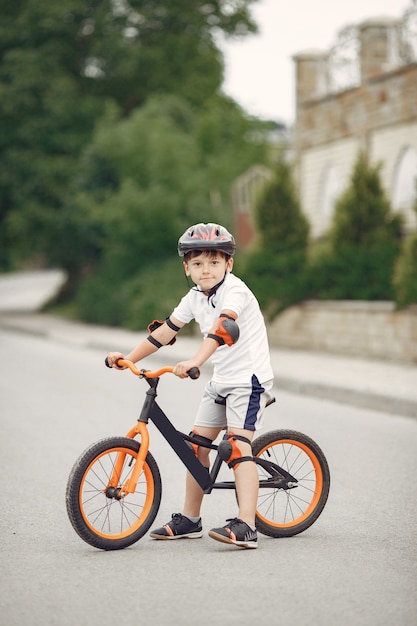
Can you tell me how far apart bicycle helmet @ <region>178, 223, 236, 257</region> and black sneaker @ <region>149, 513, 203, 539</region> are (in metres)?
1.44

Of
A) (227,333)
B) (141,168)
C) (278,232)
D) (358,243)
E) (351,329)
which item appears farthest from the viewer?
(141,168)

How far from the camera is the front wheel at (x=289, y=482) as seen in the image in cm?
610

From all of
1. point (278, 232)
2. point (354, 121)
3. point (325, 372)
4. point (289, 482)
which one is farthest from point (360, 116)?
point (289, 482)

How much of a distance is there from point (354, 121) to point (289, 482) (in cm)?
1772

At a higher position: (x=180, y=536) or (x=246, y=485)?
(x=246, y=485)

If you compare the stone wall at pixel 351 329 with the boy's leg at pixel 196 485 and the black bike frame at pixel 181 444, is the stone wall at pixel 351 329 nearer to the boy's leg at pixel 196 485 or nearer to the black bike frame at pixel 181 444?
the boy's leg at pixel 196 485

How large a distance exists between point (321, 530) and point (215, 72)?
2993 cm

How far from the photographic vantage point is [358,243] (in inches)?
762

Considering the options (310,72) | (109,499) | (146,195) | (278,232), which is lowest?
(109,499)

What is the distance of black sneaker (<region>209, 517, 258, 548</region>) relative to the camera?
5727 mm

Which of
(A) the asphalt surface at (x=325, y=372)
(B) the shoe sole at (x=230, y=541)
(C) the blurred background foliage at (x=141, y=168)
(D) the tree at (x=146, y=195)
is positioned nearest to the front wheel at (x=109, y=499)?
(B) the shoe sole at (x=230, y=541)

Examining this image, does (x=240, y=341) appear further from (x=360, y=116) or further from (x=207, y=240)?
(x=360, y=116)

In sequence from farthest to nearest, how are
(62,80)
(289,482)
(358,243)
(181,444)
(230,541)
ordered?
(62,80)
(358,243)
(289,482)
(181,444)
(230,541)

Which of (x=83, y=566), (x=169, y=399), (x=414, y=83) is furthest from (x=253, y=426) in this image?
(x=414, y=83)
